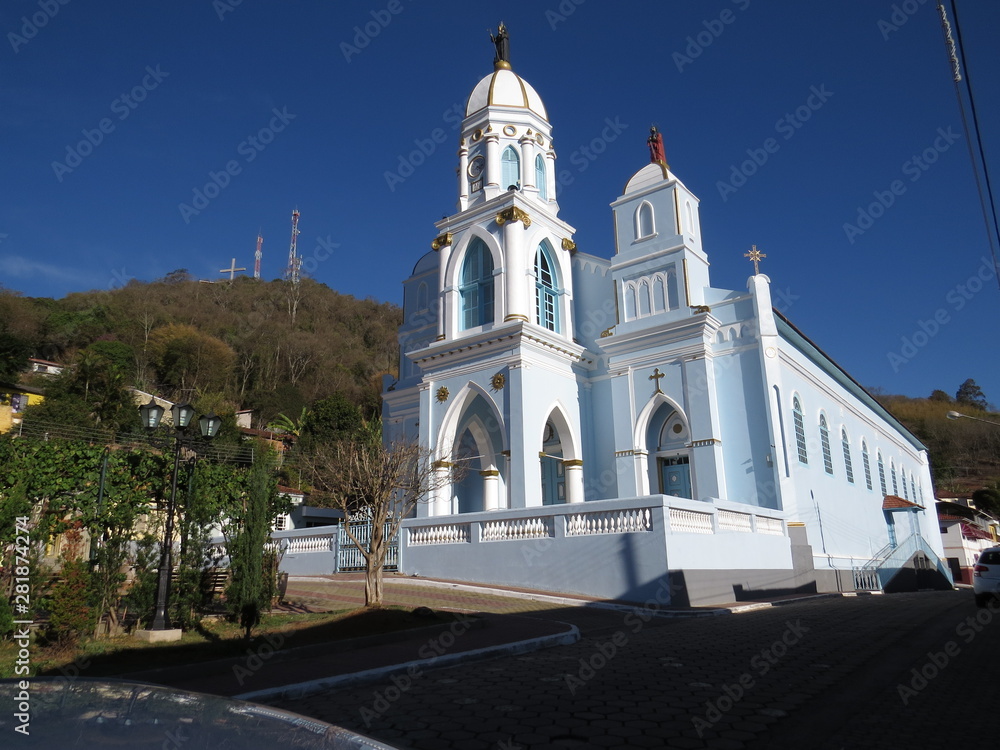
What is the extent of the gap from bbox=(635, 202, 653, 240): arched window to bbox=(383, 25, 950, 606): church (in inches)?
3.3

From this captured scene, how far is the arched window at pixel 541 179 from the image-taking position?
86.8ft

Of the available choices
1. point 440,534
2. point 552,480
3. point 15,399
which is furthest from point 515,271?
point 15,399

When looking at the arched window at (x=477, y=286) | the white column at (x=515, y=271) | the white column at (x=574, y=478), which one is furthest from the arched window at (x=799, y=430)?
the arched window at (x=477, y=286)

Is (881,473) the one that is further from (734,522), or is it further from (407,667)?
(407,667)

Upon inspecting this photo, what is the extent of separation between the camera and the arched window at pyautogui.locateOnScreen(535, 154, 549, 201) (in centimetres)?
2645

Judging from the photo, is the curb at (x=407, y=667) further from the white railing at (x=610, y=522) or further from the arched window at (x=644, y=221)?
the arched window at (x=644, y=221)

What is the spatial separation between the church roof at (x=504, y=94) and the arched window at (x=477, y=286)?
598 cm

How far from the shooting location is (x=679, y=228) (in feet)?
77.0

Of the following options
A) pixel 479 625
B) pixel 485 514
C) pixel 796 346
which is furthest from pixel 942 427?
pixel 479 625

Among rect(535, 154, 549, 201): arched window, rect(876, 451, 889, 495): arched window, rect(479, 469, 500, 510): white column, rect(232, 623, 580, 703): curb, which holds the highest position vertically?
rect(535, 154, 549, 201): arched window

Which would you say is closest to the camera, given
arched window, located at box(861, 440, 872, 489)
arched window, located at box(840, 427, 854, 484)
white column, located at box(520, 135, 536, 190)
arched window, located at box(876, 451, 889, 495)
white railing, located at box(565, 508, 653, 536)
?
white railing, located at box(565, 508, 653, 536)

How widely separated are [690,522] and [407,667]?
945cm

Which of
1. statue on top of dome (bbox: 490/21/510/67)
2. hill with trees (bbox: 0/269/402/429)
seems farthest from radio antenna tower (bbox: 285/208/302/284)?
statue on top of dome (bbox: 490/21/510/67)

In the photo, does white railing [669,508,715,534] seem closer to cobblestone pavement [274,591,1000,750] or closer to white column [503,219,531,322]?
cobblestone pavement [274,591,1000,750]
